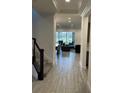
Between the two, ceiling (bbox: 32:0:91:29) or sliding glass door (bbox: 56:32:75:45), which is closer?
ceiling (bbox: 32:0:91:29)

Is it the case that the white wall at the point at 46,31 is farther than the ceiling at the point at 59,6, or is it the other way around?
the white wall at the point at 46,31

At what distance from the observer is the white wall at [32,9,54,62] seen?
7734 millimetres

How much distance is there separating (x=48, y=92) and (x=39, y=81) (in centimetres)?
106

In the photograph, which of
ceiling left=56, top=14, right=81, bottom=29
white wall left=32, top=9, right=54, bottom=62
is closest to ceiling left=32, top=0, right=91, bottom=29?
white wall left=32, top=9, right=54, bottom=62

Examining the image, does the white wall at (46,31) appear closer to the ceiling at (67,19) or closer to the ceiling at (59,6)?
the ceiling at (59,6)

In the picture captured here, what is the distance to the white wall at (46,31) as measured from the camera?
25.4ft

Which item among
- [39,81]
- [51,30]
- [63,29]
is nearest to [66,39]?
[63,29]

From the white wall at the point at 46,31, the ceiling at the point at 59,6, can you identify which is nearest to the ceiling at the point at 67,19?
the ceiling at the point at 59,6

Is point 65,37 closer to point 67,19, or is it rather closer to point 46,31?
point 67,19

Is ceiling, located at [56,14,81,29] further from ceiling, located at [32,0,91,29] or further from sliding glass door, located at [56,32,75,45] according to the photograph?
sliding glass door, located at [56,32,75,45]
